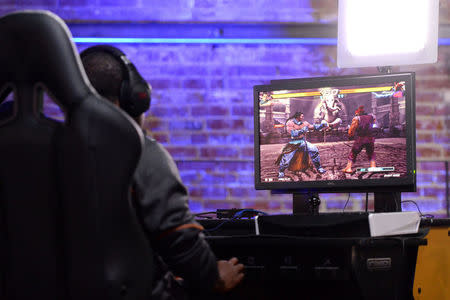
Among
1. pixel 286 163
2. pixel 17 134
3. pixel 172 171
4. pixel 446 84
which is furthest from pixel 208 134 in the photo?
pixel 17 134

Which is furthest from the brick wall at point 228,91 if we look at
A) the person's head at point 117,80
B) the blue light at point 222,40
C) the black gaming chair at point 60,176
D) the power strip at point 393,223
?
the black gaming chair at point 60,176

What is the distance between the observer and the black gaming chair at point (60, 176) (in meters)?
1.09

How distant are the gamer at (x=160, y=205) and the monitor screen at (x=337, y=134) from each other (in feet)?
2.56

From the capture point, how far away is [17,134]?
111 centimetres

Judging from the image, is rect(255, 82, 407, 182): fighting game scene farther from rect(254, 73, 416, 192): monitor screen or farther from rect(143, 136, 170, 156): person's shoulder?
rect(143, 136, 170, 156): person's shoulder

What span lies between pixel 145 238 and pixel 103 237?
107mm

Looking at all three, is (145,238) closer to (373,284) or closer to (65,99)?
(65,99)

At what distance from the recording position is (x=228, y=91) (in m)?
3.22

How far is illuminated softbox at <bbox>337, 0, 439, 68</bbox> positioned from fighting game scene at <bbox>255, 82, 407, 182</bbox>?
0.68 feet

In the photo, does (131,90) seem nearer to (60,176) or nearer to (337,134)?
(60,176)

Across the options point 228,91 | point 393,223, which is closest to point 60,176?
point 393,223

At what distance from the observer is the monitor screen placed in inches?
77.8

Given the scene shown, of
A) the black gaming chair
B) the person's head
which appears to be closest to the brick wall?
the person's head

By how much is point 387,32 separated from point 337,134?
1.52ft
